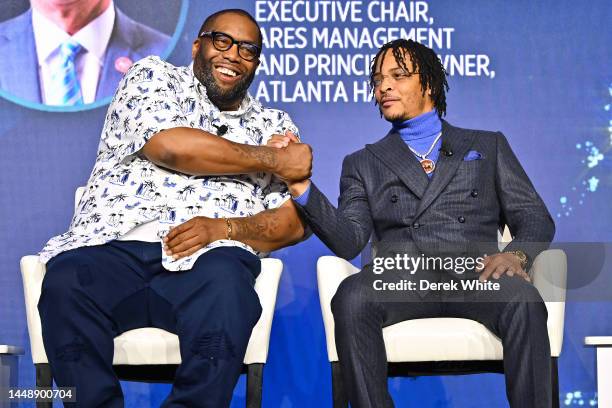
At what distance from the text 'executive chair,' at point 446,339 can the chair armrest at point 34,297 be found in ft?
3.08

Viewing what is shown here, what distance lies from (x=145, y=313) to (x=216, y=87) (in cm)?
88

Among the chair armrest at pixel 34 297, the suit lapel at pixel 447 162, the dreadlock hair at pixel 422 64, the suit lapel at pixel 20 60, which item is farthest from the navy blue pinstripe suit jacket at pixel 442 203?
the suit lapel at pixel 20 60

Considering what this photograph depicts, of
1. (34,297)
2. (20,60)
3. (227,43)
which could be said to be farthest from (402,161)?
(20,60)

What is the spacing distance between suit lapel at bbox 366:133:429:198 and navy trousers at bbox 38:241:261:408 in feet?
2.11

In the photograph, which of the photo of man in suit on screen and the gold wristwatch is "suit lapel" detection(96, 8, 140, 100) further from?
the gold wristwatch

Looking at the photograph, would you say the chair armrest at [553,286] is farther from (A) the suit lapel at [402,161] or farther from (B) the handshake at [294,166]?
(B) the handshake at [294,166]

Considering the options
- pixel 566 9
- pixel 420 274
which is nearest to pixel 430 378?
pixel 420 274

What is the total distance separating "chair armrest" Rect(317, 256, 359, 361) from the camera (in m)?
3.28

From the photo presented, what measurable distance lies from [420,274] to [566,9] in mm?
1739

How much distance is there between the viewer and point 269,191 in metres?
3.56

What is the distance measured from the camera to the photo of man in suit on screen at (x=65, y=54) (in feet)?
14.3

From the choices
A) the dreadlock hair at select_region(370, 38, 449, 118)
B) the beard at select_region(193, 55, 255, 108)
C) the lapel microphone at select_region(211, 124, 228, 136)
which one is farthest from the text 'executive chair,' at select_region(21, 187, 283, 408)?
the dreadlock hair at select_region(370, 38, 449, 118)

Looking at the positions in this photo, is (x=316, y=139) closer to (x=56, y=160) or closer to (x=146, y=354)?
(x=56, y=160)

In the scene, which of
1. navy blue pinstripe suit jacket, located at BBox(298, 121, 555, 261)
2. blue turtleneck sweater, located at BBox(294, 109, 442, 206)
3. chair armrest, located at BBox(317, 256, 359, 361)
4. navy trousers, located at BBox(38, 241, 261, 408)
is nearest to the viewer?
navy trousers, located at BBox(38, 241, 261, 408)
